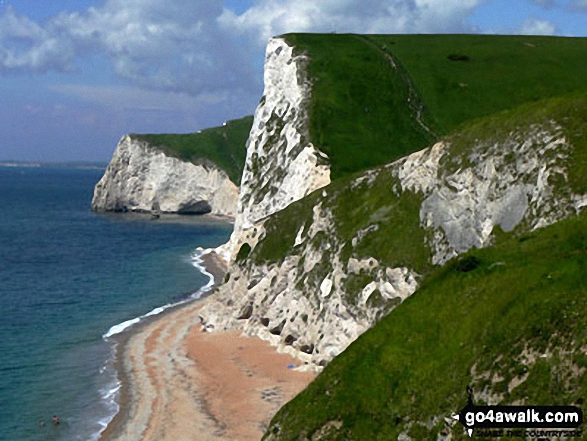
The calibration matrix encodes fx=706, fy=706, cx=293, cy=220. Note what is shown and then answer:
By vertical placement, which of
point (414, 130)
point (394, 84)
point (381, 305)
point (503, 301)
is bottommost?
point (381, 305)

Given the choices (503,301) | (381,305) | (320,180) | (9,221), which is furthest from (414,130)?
(9,221)

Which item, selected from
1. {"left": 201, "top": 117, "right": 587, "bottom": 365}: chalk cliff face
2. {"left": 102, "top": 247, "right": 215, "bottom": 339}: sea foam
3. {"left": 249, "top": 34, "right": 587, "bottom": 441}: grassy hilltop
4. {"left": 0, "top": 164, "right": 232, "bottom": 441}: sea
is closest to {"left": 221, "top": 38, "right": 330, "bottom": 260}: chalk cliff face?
{"left": 249, "top": 34, "right": 587, "bottom": 441}: grassy hilltop

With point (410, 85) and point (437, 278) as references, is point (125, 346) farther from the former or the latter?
point (410, 85)

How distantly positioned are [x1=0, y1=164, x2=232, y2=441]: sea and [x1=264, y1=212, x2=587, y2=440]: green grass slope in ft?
81.0

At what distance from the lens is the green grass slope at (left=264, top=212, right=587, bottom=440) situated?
2295 cm

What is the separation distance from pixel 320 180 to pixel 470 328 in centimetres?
5552

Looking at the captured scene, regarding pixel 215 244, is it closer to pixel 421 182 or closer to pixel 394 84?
pixel 394 84

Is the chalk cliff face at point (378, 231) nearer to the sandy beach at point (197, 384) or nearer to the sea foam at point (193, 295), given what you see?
the sandy beach at point (197, 384)

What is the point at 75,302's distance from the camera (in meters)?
83.6

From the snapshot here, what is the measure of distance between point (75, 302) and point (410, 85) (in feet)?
185

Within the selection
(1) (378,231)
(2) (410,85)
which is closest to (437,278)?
(1) (378,231)

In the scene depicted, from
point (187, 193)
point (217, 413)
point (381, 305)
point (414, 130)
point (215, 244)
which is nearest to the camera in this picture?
point (217, 413)

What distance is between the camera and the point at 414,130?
9338 centimetres

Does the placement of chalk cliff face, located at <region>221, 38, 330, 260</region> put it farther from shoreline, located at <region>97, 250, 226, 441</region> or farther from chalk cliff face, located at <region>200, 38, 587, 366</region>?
chalk cliff face, located at <region>200, 38, 587, 366</region>
